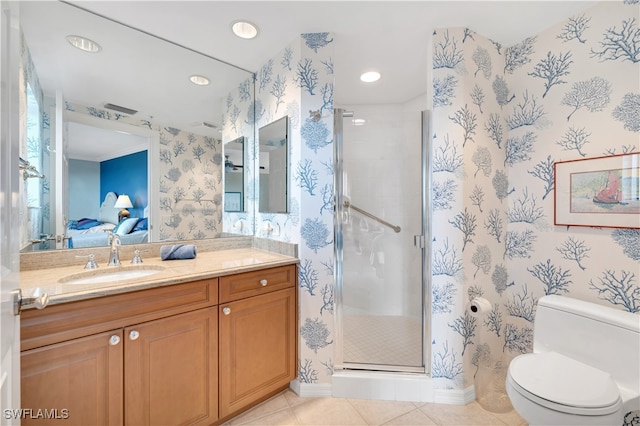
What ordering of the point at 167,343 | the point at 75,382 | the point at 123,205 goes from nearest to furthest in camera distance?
1. the point at 75,382
2. the point at 167,343
3. the point at 123,205

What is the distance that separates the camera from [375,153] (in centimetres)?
212

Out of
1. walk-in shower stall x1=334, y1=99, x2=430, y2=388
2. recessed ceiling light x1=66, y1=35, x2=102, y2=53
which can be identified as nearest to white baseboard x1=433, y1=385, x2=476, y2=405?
walk-in shower stall x1=334, y1=99, x2=430, y2=388

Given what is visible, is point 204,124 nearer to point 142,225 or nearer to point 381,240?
point 142,225

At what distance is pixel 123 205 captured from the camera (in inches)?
64.8

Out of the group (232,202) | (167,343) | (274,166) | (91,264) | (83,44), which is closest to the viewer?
(167,343)

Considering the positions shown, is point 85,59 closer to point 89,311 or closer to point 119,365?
point 89,311

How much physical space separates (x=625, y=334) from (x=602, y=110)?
3.73 ft

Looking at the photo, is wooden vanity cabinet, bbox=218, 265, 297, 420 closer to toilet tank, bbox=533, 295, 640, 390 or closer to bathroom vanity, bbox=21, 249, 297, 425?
bathroom vanity, bbox=21, 249, 297, 425

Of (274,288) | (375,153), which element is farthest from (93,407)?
(375,153)

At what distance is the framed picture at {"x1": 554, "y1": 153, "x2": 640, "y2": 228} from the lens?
1.37m

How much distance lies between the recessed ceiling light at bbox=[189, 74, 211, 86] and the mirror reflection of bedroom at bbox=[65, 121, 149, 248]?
1.83ft

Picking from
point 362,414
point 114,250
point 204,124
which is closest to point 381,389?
point 362,414

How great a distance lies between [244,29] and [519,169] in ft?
6.49

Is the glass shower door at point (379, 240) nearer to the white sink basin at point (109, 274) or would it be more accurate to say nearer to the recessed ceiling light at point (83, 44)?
the white sink basin at point (109, 274)
